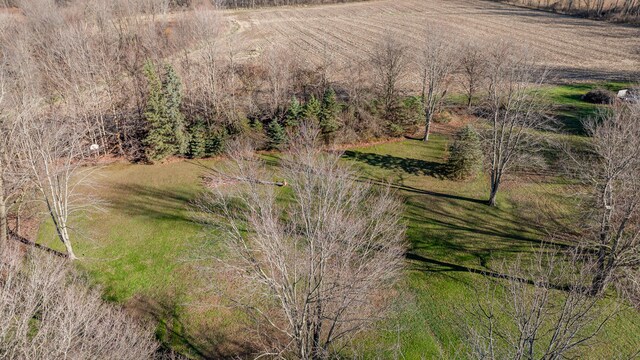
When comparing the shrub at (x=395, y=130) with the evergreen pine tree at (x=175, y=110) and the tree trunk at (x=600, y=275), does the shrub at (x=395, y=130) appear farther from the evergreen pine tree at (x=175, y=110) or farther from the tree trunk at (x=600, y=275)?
the tree trunk at (x=600, y=275)

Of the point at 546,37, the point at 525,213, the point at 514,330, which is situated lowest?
the point at 514,330

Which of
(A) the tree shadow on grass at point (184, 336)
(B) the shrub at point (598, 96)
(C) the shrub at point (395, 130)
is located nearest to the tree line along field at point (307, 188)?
(A) the tree shadow on grass at point (184, 336)

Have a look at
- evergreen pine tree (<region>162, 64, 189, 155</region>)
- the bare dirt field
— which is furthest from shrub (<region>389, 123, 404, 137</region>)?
evergreen pine tree (<region>162, 64, 189, 155</region>)

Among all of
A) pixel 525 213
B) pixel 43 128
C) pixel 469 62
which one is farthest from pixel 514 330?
pixel 469 62

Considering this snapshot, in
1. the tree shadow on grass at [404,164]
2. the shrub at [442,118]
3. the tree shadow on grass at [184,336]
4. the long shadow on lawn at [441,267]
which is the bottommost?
the tree shadow on grass at [184,336]

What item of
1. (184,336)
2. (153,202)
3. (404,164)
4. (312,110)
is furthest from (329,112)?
(184,336)

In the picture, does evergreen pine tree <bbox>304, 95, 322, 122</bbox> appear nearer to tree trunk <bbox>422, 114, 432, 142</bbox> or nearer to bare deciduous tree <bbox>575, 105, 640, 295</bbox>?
tree trunk <bbox>422, 114, 432, 142</bbox>

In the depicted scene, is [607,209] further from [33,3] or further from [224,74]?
[33,3]
